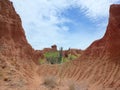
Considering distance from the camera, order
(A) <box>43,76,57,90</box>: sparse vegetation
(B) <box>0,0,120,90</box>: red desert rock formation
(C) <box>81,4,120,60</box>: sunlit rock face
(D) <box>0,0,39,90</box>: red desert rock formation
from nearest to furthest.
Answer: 1. (D) <box>0,0,39,90</box>: red desert rock formation
2. (B) <box>0,0,120,90</box>: red desert rock formation
3. (A) <box>43,76,57,90</box>: sparse vegetation
4. (C) <box>81,4,120,60</box>: sunlit rock face

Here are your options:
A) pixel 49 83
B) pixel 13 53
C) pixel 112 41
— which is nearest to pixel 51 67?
pixel 112 41

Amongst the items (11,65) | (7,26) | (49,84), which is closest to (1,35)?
(7,26)

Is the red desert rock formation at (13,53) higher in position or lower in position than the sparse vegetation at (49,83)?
higher

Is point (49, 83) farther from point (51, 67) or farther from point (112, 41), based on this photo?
point (51, 67)

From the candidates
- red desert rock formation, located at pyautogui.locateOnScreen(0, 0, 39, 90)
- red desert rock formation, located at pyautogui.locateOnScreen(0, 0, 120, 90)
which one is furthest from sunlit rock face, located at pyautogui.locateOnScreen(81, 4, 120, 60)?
red desert rock formation, located at pyautogui.locateOnScreen(0, 0, 39, 90)

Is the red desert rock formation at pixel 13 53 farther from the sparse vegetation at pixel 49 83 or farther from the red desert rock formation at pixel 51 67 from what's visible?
the sparse vegetation at pixel 49 83

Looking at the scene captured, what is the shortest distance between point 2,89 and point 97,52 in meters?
16.6

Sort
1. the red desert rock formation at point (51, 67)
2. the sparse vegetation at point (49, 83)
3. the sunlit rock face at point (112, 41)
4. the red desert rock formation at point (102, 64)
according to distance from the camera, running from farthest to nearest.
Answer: the sunlit rock face at point (112, 41)
the red desert rock formation at point (102, 64)
the sparse vegetation at point (49, 83)
the red desert rock formation at point (51, 67)

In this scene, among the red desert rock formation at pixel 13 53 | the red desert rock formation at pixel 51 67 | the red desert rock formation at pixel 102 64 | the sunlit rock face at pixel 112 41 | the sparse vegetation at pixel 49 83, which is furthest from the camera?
the sunlit rock face at pixel 112 41

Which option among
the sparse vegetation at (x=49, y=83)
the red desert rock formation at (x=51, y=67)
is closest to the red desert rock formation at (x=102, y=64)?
the red desert rock formation at (x=51, y=67)

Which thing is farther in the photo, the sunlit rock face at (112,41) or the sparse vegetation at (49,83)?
the sunlit rock face at (112,41)

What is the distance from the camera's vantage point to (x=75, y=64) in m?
39.5

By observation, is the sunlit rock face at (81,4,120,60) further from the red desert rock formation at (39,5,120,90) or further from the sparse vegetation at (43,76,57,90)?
the sparse vegetation at (43,76,57,90)

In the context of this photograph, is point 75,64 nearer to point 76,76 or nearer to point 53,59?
point 76,76
